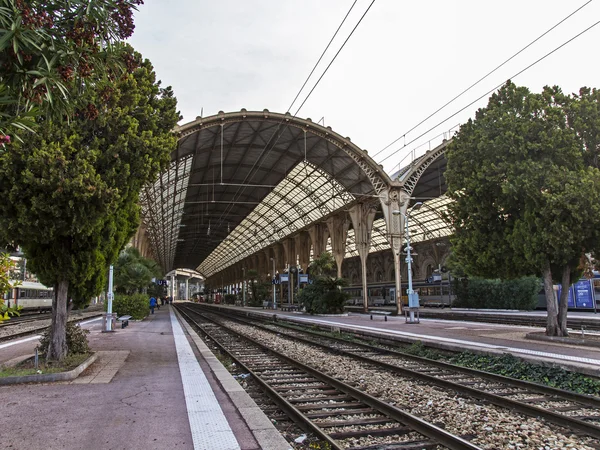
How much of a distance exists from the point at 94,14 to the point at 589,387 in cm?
1002

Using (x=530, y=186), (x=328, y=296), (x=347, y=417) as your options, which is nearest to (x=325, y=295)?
(x=328, y=296)

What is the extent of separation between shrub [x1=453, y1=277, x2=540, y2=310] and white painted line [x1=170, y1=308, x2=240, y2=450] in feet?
94.7

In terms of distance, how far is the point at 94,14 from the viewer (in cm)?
421

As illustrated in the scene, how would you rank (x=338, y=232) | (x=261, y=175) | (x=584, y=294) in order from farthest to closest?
(x=261, y=175)
(x=338, y=232)
(x=584, y=294)

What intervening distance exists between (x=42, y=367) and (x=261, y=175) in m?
39.4

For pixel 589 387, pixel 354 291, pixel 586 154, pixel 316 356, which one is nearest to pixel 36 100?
pixel 589 387

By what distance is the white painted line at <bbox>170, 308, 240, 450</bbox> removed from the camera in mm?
4781

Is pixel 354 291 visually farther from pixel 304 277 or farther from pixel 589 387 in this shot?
pixel 589 387

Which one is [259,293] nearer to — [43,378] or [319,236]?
[319,236]

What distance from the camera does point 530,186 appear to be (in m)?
13.6

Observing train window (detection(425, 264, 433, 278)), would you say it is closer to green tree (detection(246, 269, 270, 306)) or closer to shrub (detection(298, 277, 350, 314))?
green tree (detection(246, 269, 270, 306))

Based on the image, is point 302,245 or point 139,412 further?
point 302,245

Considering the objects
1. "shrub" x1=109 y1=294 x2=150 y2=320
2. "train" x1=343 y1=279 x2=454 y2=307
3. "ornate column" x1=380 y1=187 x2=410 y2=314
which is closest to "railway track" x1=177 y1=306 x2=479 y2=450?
"shrub" x1=109 y1=294 x2=150 y2=320

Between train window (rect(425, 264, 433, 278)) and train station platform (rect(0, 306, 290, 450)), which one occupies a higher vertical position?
train window (rect(425, 264, 433, 278))
